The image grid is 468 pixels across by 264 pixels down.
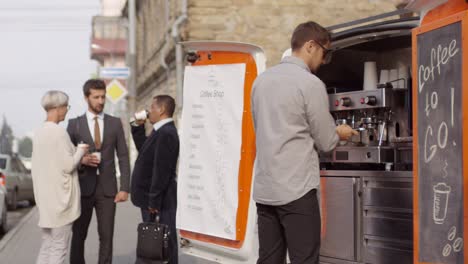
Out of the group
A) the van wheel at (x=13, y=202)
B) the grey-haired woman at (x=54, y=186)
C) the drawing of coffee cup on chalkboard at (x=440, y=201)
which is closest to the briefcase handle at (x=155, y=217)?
the grey-haired woman at (x=54, y=186)

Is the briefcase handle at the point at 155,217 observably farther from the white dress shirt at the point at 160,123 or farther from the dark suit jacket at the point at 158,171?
the white dress shirt at the point at 160,123

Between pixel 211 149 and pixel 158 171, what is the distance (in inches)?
49.6

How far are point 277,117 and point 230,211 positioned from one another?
1190 mm

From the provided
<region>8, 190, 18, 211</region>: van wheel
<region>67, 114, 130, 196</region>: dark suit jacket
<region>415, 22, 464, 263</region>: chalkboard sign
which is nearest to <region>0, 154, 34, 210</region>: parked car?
<region>8, 190, 18, 211</region>: van wheel

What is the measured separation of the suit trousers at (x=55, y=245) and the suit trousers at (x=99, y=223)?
0.47 metres

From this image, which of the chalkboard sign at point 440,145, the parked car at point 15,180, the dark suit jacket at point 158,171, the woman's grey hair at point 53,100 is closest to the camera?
the chalkboard sign at point 440,145

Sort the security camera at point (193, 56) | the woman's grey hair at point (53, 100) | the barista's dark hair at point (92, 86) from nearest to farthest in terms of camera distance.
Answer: the security camera at point (193, 56) < the woman's grey hair at point (53, 100) < the barista's dark hair at point (92, 86)

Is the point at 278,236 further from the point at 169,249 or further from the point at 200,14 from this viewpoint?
the point at 200,14

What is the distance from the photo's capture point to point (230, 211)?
237 inches

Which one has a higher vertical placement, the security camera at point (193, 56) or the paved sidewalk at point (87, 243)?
the security camera at point (193, 56)

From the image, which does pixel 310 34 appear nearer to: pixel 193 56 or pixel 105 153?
pixel 193 56

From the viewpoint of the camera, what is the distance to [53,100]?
7215 mm

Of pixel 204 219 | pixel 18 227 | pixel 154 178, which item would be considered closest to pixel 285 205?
pixel 204 219

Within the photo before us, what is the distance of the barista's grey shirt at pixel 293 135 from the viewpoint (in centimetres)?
498
